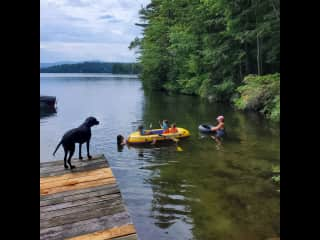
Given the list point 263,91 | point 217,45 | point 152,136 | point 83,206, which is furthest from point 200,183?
point 217,45

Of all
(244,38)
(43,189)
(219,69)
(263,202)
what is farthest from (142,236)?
(219,69)

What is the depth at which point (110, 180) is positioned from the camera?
4.89 metres

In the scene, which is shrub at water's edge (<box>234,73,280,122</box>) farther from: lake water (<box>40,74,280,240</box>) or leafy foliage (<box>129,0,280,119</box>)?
lake water (<box>40,74,280,240</box>)

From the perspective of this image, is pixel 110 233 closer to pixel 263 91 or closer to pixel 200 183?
pixel 200 183

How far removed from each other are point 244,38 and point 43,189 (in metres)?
19.8

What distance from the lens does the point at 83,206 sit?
158 inches

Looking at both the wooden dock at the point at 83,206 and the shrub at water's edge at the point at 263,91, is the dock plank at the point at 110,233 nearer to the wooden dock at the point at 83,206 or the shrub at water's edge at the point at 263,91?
the wooden dock at the point at 83,206

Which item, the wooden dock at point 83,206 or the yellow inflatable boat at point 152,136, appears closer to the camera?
the wooden dock at point 83,206

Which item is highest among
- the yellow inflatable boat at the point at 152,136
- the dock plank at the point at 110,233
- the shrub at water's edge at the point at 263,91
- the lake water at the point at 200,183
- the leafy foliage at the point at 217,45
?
the leafy foliage at the point at 217,45

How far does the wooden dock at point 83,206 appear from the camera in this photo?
3359mm

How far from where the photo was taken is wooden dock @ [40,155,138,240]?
336 cm

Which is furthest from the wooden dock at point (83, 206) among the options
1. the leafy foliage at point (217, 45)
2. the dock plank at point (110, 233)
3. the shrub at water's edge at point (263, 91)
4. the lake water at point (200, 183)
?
the shrub at water's edge at point (263, 91)

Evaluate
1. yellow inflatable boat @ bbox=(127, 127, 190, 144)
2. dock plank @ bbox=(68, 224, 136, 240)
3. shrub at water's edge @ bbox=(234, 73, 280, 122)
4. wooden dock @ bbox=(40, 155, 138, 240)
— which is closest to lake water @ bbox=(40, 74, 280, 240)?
yellow inflatable boat @ bbox=(127, 127, 190, 144)
